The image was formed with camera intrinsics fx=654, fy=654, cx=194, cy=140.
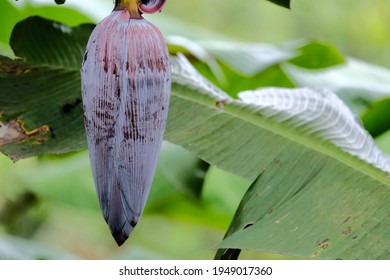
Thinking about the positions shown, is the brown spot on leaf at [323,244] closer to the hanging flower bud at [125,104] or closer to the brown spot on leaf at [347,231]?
the brown spot on leaf at [347,231]

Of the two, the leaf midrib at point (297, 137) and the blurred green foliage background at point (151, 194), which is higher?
the leaf midrib at point (297, 137)

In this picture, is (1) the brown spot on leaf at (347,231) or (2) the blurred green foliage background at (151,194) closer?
(1) the brown spot on leaf at (347,231)

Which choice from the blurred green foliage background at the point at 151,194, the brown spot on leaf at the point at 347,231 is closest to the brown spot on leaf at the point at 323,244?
the brown spot on leaf at the point at 347,231

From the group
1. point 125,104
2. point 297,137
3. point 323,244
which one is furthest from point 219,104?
point 125,104

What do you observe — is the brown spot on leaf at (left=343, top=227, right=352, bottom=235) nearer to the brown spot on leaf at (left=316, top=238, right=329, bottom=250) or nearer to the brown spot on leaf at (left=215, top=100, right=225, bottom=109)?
the brown spot on leaf at (left=316, top=238, right=329, bottom=250)

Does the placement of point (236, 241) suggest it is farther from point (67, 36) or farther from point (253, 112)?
point (67, 36)

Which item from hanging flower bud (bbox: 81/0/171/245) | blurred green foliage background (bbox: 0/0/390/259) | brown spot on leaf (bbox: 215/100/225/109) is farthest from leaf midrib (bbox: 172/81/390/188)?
hanging flower bud (bbox: 81/0/171/245)
